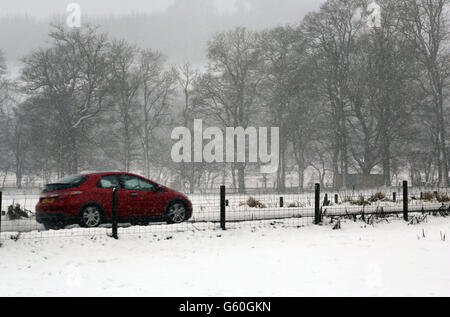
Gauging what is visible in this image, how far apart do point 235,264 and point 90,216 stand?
4.33 metres

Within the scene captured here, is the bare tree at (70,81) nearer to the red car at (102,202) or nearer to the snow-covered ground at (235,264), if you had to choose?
the red car at (102,202)

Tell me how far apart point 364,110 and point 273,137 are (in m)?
7.43

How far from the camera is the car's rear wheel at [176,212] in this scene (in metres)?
12.4

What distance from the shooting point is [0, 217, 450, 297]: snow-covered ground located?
6.55 metres

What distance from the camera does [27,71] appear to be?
34688mm

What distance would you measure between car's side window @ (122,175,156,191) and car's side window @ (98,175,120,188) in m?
0.21

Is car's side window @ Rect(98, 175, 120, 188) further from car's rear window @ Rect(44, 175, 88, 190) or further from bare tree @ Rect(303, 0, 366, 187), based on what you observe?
bare tree @ Rect(303, 0, 366, 187)

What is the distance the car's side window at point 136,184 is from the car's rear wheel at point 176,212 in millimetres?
721

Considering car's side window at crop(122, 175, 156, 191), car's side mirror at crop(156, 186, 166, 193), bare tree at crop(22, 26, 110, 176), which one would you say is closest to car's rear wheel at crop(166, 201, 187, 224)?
car's side mirror at crop(156, 186, 166, 193)

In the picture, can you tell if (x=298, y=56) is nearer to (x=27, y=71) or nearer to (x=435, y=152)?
(x=435, y=152)

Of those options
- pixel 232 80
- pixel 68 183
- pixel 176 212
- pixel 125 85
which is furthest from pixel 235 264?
pixel 125 85
